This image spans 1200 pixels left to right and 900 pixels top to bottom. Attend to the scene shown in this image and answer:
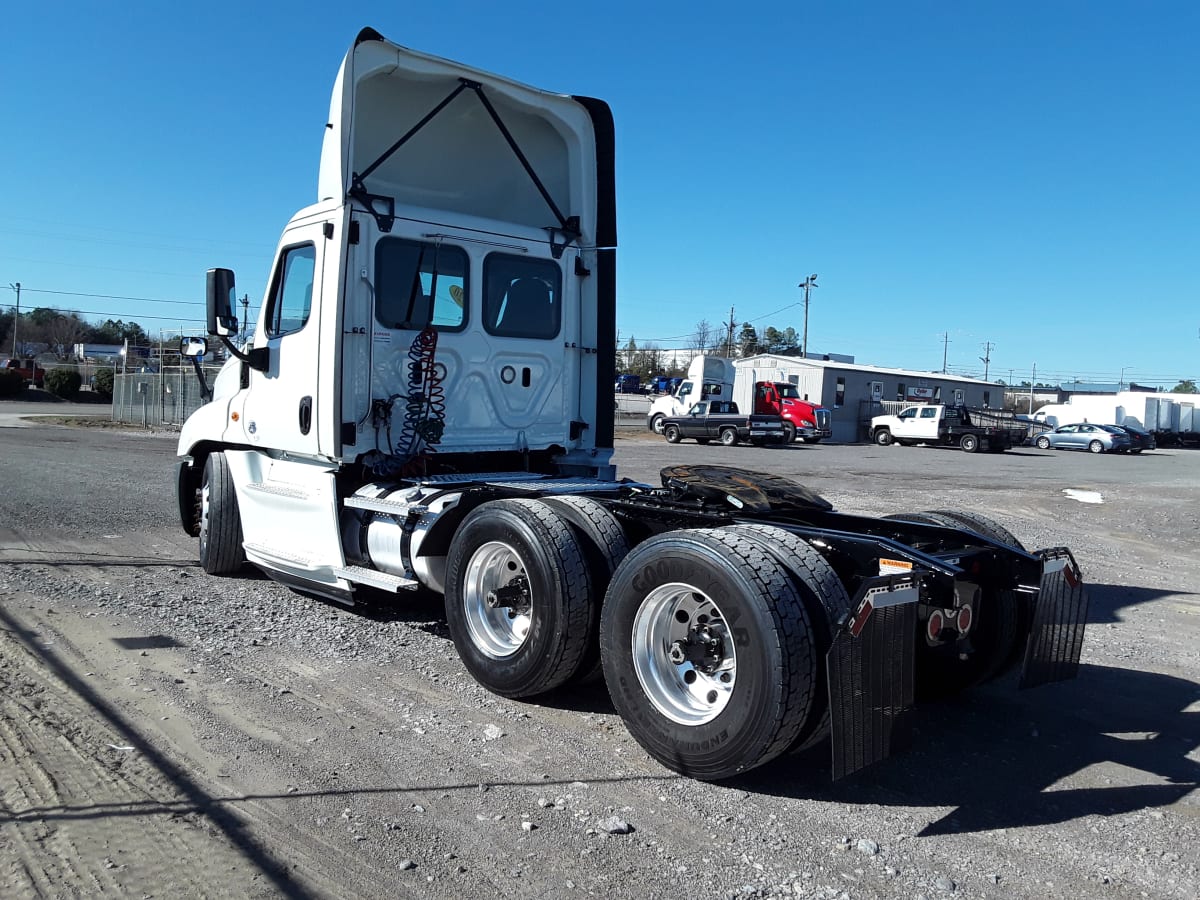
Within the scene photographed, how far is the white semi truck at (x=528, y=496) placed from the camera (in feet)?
12.6

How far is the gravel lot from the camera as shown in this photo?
3240mm

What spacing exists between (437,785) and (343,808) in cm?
40

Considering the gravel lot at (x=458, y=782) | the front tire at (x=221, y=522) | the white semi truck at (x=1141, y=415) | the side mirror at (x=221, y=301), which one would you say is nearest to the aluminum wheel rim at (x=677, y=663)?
the gravel lot at (x=458, y=782)

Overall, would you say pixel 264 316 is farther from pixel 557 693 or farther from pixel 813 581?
pixel 813 581

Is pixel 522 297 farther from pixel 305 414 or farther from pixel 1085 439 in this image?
pixel 1085 439

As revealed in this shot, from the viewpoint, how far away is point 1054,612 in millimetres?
4438

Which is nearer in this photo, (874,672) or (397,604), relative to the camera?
(874,672)

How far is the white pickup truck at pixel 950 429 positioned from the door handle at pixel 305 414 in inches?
1358

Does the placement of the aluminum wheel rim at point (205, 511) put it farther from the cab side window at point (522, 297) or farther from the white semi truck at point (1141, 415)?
the white semi truck at point (1141, 415)

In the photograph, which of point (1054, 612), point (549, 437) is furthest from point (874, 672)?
point (549, 437)

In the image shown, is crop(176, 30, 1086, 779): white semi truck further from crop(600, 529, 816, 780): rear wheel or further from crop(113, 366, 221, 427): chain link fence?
crop(113, 366, 221, 427): chain link fence

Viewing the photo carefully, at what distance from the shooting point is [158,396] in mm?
31047

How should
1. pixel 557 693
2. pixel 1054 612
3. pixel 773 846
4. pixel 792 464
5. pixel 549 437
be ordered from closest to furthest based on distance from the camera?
1. pixel 773 846
2. pixel 1054 612
3. pixel 557 693
4. pixel 549 437
5. pixel 792 464

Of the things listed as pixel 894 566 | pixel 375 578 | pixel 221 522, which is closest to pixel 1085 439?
pixel 221 522
